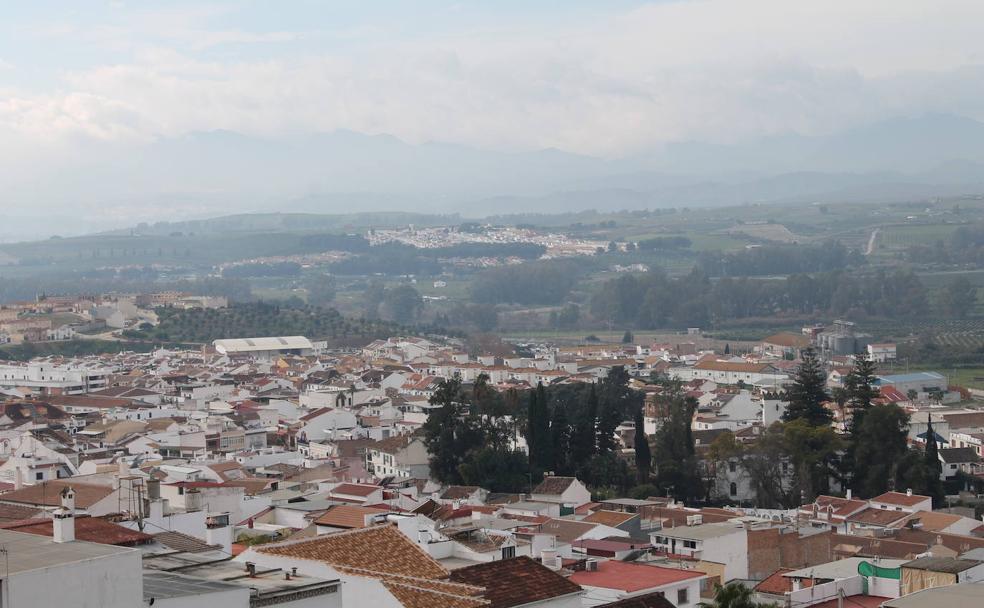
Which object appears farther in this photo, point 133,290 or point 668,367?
point 133,290

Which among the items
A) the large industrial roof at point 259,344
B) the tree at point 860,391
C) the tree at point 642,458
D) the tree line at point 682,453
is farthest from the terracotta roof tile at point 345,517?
the large industrial roof at point 259,344

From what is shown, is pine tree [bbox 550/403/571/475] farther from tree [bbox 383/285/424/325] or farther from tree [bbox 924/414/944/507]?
tree [bbox 383/285/424/325]

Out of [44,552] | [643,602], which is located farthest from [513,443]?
[44,552]

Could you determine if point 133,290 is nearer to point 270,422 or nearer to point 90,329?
point 90,329

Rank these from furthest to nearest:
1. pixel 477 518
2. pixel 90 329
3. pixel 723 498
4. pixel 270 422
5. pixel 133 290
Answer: pixel 133 290 → pixel 90 329 → pixel 270 422 → pixel 723 498 → pixel 477 518

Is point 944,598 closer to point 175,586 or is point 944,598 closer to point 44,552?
point 175,586

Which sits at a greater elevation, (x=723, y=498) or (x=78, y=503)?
(x=78, y=503)

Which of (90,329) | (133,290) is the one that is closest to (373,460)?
(90,329)

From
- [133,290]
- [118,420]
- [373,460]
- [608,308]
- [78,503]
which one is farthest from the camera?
[133,290]
